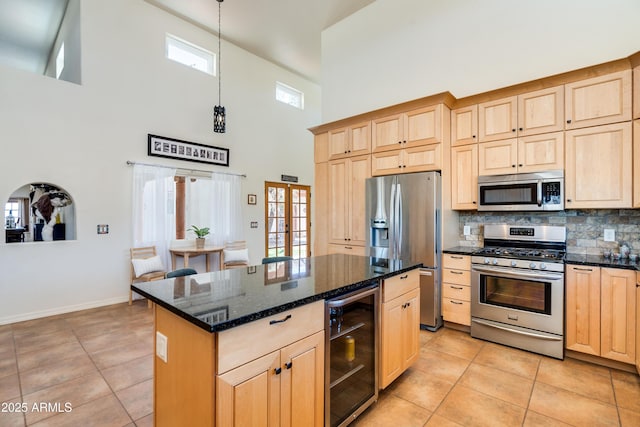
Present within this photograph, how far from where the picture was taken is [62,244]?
396 cm

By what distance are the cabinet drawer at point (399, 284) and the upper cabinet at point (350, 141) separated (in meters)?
2.09

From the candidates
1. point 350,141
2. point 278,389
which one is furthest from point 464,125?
point 278,389

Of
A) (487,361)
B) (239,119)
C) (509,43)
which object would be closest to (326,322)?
(487,361)

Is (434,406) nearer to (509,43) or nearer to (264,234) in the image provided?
(509,43)

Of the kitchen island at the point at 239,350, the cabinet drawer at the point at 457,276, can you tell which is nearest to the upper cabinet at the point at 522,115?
the cabinet drawer at the point at 457,276

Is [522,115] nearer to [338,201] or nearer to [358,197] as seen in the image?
[358,197]

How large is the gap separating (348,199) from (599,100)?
2741 mm

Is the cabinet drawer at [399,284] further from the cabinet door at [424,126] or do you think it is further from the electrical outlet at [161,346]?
the cabinet door at [424,126]

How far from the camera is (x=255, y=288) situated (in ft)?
5.52

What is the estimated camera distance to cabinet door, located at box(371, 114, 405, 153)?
3.73 m

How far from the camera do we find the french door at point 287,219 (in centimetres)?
653

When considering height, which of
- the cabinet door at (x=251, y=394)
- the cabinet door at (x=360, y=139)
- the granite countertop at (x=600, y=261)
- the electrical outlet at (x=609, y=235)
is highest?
the cabinet door at (x=360, y=139)

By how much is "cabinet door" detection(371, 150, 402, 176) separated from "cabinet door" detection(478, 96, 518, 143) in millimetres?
932

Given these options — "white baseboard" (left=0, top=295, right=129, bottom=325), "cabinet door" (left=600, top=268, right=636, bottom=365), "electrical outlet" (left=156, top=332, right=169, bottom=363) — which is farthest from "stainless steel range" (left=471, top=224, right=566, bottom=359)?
"white baseboard" (left=0, top=295, right=129, bottom=325)
